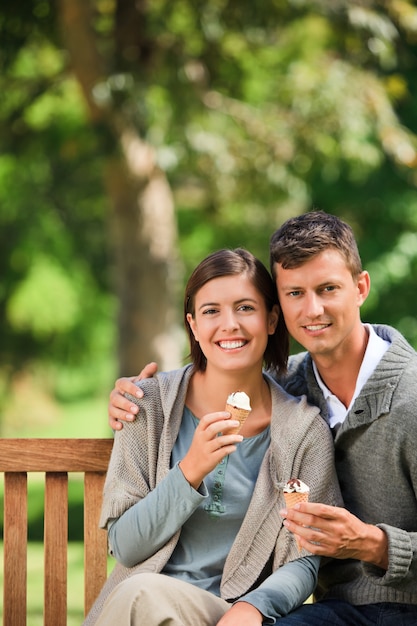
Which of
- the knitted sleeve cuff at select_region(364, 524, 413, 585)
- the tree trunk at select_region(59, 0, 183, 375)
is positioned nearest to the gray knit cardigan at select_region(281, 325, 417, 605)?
the knitted sleeve cuff at select_region(364, 524, 413, 585)

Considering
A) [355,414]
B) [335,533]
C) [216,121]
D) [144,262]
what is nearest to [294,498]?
[335,533]

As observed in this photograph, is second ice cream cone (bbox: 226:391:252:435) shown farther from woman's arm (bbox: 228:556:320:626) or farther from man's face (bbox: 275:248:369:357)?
woman's arm (bbox: 228:556:320:626)

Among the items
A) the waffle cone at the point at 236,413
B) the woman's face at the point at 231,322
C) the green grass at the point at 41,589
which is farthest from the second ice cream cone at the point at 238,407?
the green grass at the point at 41,589

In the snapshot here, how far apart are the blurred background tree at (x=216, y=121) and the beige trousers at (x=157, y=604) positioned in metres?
6.17

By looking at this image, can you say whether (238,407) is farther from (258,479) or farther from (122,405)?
(122,405)

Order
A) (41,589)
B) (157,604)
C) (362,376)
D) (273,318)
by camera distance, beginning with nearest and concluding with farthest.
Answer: (157,604) < (362,376) < (273,318) < (41,589)

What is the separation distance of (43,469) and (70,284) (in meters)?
12.1

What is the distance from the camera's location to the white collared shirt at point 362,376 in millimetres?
3363

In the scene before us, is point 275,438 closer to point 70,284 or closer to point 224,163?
point 224,163

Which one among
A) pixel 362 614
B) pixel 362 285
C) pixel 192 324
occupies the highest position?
pixel 362 285

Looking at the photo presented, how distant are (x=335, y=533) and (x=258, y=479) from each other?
393mm

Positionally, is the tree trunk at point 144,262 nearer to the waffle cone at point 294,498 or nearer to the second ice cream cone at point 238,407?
the second ice cream cone at point 238,407

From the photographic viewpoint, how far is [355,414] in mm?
3246

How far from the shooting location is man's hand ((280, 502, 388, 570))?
2.92 meters
